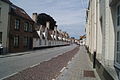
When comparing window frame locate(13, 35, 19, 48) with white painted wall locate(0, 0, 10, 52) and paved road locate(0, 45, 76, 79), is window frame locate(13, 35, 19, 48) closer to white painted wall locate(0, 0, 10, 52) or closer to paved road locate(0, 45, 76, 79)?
white painted wall locate(0, 0, 10, 52)

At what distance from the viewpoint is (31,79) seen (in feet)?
32.7

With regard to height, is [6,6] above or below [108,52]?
above

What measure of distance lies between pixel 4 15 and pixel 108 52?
23.7 metres

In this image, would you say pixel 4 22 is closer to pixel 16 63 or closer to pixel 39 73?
pixel 16 63

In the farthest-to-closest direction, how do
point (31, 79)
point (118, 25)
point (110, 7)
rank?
point (31, 79)
point (110, 7)
point (118, 25)

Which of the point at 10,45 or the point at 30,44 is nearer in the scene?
the point at 10,45

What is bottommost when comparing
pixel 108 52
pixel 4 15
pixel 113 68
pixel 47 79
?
pixel 47 79

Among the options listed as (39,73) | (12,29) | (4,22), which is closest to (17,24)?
(12,29)

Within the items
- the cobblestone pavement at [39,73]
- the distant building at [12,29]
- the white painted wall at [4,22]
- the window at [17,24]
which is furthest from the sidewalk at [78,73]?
the window at [17,24]

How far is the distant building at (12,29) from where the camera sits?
28734mm

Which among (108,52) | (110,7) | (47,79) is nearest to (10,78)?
(47,79)

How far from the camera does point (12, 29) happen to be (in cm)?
3134

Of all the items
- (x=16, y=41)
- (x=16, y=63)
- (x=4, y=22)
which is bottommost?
(x=16, y=63)

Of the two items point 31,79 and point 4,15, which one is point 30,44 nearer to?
point 4,15
